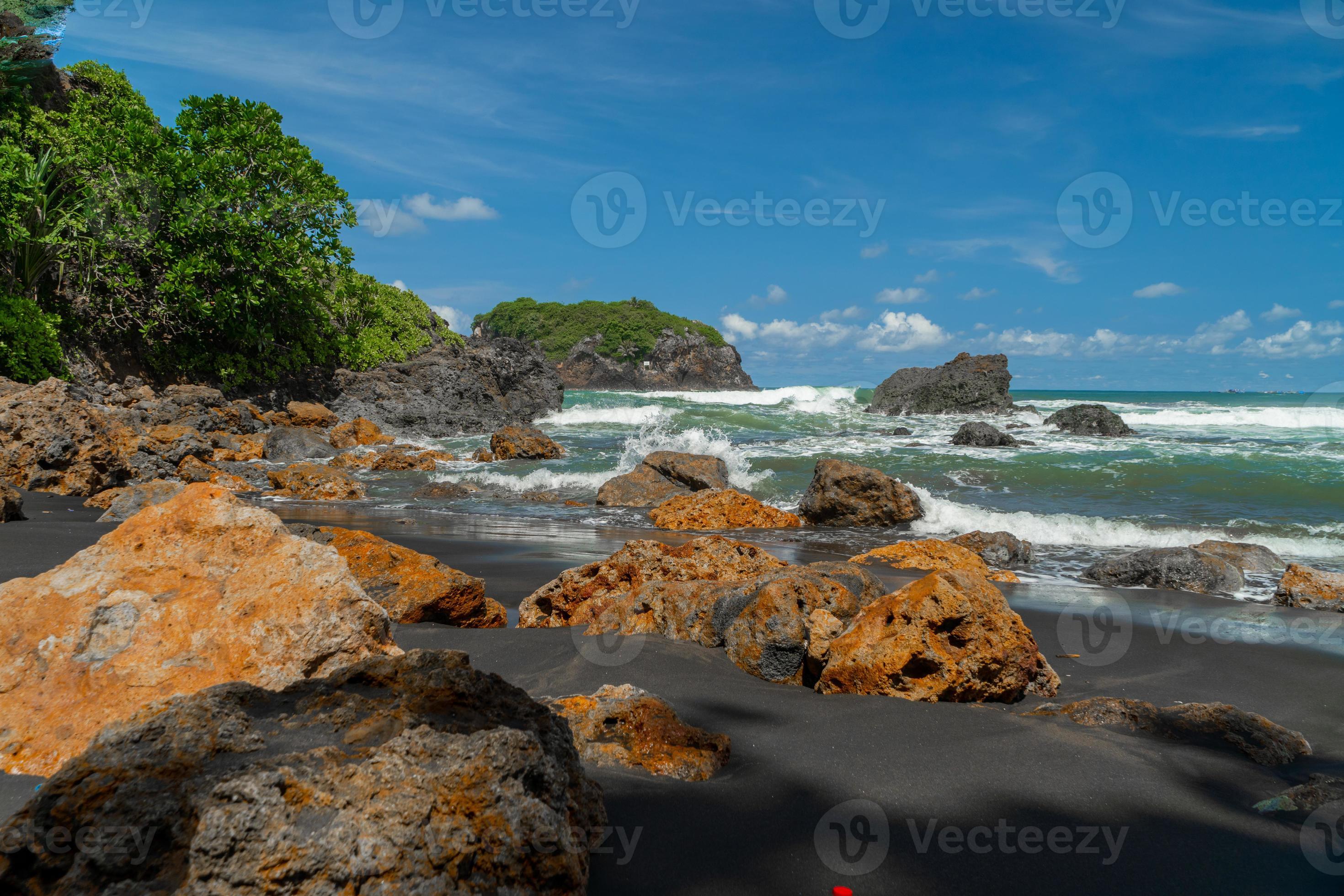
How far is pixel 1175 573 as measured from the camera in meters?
6.23

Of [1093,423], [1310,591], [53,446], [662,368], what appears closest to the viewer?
[1310,591]

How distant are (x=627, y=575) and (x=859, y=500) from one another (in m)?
5.43

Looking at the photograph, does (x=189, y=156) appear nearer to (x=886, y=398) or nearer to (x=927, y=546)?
(x=927, y=546)

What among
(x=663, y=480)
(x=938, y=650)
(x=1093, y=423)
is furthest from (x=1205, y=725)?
(x=1093, y=423)

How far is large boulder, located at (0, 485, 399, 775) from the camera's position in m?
1.98

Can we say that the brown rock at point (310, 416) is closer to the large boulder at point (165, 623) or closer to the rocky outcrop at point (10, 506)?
the rocky outcrop at point (10, 506)

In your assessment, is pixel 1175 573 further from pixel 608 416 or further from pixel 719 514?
pixel 608 416

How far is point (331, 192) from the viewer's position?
21.0m

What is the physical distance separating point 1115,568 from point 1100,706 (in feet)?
14.3

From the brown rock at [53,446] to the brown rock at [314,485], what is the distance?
2.08 meters

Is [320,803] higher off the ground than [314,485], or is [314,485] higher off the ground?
[320,803]

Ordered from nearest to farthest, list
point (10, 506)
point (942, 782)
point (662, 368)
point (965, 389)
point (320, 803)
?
1. point (320, 803)
2. point (942, 782)
3. point (10, 506)
4. point (965, 389)
5. point (662, 368)

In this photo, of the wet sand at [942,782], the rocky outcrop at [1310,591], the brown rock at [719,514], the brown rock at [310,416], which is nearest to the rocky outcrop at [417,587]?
the wet sand at [942,782]

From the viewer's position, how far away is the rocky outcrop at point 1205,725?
99.9 inches
